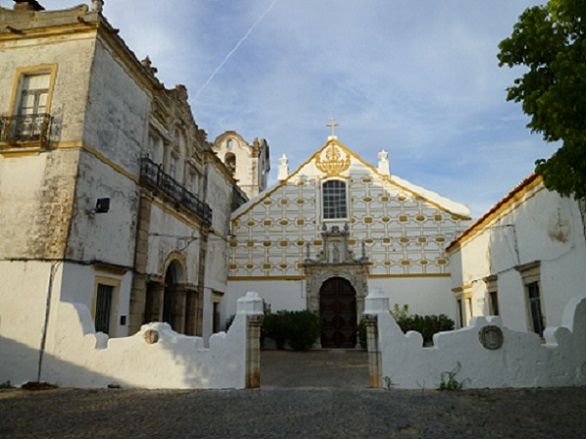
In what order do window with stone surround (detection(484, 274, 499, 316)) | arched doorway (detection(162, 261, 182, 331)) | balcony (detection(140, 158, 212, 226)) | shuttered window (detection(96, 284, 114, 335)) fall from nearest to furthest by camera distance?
shuttered window (detection(96, 284, 114, 335))
balcony (detection(140, 158, 212, 226))
window with stone surround (detection(484, 274, 499, 316))
arched doorway (detection(162, 261, 182, 331))

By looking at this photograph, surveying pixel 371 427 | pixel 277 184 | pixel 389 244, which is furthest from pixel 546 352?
pixel 277 184

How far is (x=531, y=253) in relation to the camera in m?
9.94

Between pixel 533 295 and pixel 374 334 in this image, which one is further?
pixel 533 295

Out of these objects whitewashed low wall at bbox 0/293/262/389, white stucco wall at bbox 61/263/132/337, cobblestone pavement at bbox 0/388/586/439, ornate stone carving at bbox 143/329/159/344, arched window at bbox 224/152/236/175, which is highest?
arched window at bbox 224/152/236/175

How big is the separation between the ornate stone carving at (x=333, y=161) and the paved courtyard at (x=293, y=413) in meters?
12.2

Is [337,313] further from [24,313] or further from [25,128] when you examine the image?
[25,128]

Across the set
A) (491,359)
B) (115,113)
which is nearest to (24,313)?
(115,113)

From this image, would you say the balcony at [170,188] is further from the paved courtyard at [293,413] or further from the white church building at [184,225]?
the paved courtyard at [293,413]

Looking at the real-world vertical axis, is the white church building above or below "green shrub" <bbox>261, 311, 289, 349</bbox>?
above

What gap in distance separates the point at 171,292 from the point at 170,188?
3271 millimetres

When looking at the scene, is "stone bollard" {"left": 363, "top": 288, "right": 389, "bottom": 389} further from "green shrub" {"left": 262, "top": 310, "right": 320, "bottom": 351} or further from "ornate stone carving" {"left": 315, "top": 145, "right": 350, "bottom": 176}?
"ornate stone carving" {"left": 315, "top": 145, "right": 350, "bottom": 176}

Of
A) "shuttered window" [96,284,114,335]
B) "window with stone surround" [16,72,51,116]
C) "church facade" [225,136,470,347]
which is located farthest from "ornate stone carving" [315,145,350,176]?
"window with stone surround" [16,72,51,116]

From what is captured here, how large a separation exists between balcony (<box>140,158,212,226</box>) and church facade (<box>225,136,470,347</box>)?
3507 millimetres

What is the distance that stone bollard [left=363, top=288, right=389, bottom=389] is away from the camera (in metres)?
7.14
